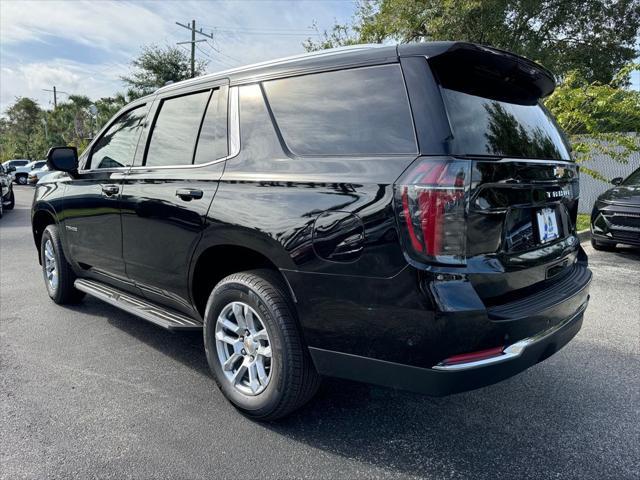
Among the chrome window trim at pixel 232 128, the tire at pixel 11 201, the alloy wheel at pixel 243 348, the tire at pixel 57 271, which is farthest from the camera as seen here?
the tire at pixel 11 201

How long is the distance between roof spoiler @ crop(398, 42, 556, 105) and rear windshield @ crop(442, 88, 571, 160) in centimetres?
5

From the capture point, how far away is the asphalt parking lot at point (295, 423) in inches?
87.2

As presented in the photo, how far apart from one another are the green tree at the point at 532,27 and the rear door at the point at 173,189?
14.4 metres

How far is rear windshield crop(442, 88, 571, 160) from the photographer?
2.05 m

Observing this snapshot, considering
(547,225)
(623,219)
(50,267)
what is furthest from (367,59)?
(623,219)

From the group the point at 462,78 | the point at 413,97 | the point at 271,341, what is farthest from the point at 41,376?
the point at 462,78

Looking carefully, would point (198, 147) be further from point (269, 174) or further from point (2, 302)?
point (2, 302)

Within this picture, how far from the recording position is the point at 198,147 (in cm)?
296

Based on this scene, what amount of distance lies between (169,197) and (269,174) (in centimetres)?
88

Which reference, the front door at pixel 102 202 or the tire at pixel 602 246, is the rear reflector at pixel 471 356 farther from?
the tire at pixel 602 246

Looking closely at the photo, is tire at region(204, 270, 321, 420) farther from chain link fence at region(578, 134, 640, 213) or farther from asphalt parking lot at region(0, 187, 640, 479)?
chain link fence at region(578, 134, 640, 213)

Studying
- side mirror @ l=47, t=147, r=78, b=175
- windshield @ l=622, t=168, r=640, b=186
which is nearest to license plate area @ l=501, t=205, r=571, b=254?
side mirror @ l=47, t=147, r=78, b=175

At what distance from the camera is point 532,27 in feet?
57.1

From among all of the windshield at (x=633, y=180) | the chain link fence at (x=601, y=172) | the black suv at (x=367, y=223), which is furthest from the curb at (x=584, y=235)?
the black suv at (x=367, y=223)
